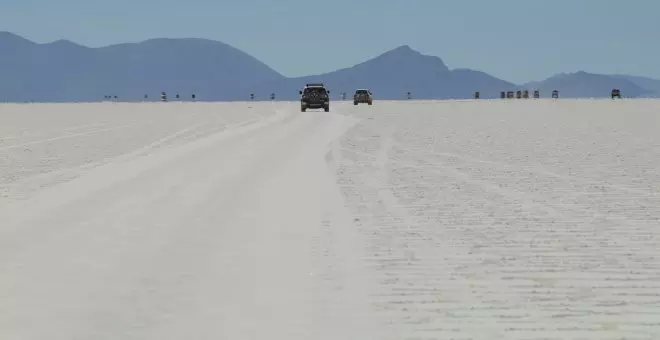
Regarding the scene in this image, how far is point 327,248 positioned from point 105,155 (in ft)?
49.8

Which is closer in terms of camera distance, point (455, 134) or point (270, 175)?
point (270, 175)

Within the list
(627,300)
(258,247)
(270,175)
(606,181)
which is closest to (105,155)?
(270,175)

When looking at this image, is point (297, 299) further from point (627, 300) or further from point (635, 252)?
point (635, 252)

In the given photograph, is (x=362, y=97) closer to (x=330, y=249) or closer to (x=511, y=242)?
(x=511, y=242)

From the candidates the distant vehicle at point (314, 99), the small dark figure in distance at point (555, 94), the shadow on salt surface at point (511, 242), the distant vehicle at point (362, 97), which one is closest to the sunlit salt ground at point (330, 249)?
the shadow on salt surface at point (511, 242)

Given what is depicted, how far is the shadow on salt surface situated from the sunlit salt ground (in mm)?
28

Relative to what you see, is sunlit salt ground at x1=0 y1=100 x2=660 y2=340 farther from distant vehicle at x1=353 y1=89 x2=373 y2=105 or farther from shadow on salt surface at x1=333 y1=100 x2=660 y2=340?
distant vehicle at x1=353 y1=89 x2=373 y2=105

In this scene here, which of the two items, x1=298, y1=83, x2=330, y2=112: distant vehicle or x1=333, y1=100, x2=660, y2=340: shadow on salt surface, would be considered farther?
A: x1=298, y1=83, x2=330, y2=112: distant vehicle

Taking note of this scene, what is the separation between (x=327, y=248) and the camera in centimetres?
1014

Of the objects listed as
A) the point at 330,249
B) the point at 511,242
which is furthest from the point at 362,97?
the point at 330,249

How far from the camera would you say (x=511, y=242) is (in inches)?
412

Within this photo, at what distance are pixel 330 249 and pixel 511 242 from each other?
5.52 feet

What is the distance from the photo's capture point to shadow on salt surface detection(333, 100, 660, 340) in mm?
6953

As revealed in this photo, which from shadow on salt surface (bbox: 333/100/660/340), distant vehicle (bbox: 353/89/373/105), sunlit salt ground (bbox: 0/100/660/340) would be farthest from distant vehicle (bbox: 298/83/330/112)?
sunlit salt ground (bbox: 0/100/660/340)
